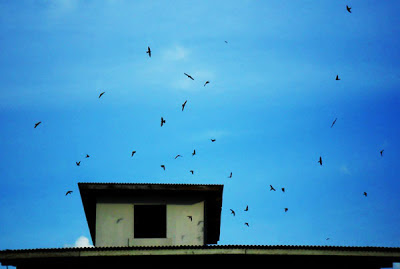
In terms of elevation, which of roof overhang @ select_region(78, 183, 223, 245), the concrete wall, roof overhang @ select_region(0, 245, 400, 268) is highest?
roof overhang @ select_region(78, 183, 223, 245)

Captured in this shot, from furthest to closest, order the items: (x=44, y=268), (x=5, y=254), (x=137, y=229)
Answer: (x=137, y=229)
(x=44, y=268)
(x=5, y=254)

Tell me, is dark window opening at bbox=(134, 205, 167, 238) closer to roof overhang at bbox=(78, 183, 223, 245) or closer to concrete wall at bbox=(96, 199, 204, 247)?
concrete wall at bbox=(96, 199, 204, 247)

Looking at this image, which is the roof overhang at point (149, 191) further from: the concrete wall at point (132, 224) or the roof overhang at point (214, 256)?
the roof overhang at point (214, 256)

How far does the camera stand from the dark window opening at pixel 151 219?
1959 centimetres

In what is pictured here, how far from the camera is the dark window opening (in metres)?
19.6

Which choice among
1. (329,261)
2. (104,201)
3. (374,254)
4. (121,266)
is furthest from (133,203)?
(374,254)

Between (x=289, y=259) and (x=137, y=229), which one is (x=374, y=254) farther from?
(x=137, y=229)

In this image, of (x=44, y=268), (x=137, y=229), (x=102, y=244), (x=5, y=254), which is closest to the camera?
(x=5, y=254)

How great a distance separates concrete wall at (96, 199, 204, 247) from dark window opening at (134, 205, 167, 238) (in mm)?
228

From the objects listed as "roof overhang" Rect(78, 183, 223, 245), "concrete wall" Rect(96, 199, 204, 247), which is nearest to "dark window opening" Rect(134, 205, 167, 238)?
"concrete wall" Rect(96, 199, 204, 247)

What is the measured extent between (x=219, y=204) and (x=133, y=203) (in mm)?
3509


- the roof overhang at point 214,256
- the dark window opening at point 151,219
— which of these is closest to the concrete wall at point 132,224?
the dark window opening at point 151,219

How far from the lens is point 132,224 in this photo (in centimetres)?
1914

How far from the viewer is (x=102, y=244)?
18672mm
